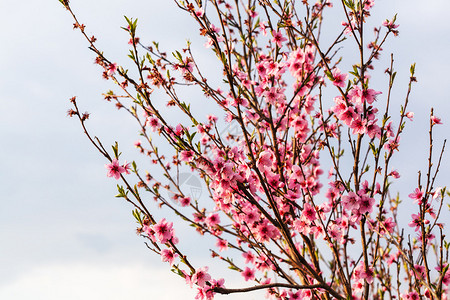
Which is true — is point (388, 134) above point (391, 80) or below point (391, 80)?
below

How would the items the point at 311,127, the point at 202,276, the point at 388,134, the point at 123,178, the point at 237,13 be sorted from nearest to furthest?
1. the point at 202,276
2. the point at 123,178
3. the point at 388,134
4. the point at 311,127
5. the point at 237,13

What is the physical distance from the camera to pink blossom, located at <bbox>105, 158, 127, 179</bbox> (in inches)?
144

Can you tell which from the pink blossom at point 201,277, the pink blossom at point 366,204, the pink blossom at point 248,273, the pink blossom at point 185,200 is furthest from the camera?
the pink blossom at point 185,200

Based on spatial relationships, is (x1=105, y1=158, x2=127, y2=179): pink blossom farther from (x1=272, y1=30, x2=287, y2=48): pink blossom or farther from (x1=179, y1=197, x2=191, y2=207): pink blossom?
(x1=272, y1=30, x2=287, y2=48): pink blossom

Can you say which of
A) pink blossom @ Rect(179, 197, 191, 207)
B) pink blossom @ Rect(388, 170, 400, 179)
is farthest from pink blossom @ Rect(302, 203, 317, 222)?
pink blossom @ Rect(179, 197, 191, 207)

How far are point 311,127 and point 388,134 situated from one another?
1.32 m

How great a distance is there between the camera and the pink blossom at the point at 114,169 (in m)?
3.66

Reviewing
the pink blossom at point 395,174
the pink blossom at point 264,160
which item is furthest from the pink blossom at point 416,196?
the pink blossom at point 264,160

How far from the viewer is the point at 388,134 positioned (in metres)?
3.79

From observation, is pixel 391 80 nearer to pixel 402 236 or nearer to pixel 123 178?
pixel 402 236

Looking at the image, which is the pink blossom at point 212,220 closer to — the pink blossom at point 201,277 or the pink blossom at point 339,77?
the pink blossom at point 201,277

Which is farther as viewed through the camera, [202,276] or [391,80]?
[391,80]

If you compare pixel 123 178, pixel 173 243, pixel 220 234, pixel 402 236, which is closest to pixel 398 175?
pixel 402 236

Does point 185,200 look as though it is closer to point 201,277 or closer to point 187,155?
point 187,155
